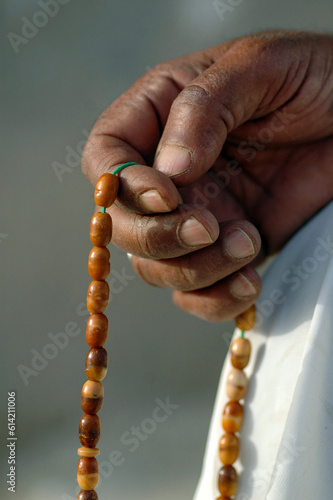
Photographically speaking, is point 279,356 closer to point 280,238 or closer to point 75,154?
point 280,238

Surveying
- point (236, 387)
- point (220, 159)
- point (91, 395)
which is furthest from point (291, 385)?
point (220, 159)

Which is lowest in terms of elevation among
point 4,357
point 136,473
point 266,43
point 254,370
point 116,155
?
point 136,473

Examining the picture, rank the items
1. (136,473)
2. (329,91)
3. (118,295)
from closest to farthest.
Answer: (329,91) < (136,473) < (118,295)

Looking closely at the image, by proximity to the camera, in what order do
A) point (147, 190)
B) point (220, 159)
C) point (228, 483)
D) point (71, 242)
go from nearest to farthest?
point (147, 190), point (228, 483), point (220, 159), point (71, 242)

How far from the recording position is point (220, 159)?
0.72 metres

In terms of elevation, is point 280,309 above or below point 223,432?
above

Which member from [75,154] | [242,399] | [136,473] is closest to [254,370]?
[242,399]

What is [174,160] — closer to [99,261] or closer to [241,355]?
[99,261]

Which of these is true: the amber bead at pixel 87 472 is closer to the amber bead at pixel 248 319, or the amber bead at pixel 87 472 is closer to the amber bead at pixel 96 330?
the amber bead at pixel 96 330

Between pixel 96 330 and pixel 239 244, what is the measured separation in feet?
0.53

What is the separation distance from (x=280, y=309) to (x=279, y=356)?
0.06 metres

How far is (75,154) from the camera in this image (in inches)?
44.8

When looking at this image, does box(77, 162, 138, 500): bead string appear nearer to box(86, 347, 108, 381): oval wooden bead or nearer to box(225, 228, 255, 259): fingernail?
box(86, 347, 108, 381): oval wooden bead

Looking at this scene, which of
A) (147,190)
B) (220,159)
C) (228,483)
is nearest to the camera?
(147,190)
